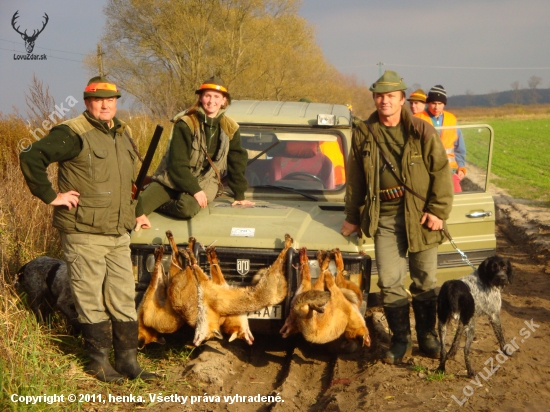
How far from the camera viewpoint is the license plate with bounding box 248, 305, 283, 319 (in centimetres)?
564

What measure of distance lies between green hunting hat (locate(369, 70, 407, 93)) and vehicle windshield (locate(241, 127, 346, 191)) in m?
1.65

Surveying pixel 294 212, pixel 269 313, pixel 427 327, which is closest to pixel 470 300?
pixel 427 327

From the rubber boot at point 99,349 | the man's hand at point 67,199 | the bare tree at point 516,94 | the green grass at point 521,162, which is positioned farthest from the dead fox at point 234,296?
the bare tree at point 516,94

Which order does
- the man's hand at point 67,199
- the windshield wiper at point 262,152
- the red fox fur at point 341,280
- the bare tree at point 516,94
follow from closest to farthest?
the man's hand at point 67,199 → the red fox fur at point 341,280 → the windshield wiper at point 262,152 → the bare tree at point 516,94

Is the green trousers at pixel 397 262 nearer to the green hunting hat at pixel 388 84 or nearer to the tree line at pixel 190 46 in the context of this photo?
the green hunting hat at pixel 388 84

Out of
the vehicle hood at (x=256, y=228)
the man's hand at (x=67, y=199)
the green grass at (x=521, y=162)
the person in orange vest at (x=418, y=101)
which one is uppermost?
the person in orange vest at (x=418, y=101)

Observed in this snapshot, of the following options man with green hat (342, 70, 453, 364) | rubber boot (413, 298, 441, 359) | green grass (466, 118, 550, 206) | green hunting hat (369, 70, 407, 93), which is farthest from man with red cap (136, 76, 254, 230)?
green grass (466, 118, 550, 206)

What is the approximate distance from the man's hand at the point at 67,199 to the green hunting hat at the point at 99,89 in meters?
0.74

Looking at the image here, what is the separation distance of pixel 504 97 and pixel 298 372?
203m

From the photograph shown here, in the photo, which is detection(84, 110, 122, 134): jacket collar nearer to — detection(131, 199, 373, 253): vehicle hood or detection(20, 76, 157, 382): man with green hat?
detection(20, 76, 157, 382): man with green hat

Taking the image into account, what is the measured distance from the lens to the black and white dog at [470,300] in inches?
216

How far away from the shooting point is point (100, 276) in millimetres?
5289

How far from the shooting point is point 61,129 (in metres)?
5.04

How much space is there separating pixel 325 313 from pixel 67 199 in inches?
82.7
